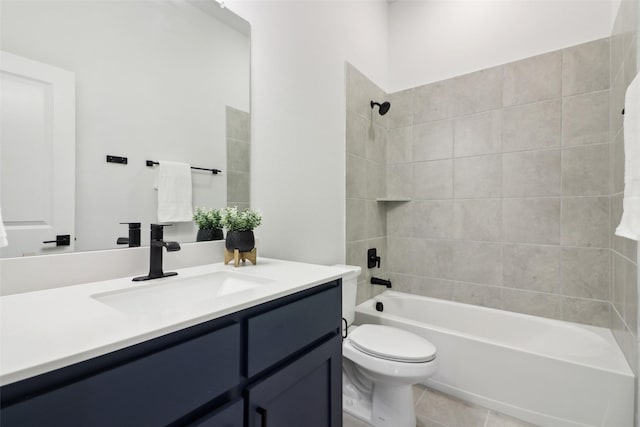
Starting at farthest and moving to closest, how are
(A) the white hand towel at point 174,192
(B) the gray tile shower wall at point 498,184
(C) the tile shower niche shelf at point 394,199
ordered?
(C) the tile shower niche shelf at point 394,199
(B) the gray tile shower wall at point 498,184
(A) the white hand towel at point 174,192

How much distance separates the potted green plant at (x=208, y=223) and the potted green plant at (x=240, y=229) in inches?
2.4

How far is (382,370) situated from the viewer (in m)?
1.40

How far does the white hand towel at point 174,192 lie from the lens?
116 centimetres

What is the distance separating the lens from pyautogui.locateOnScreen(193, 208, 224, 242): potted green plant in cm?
128

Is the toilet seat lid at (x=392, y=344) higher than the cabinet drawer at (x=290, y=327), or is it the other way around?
the cabinet drawer at (x=290, y=327)

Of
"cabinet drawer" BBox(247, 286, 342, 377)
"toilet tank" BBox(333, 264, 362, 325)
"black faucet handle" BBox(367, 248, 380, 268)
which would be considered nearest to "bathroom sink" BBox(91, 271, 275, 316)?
"cabinet drawer" BBox(247, 286, 342, 377)

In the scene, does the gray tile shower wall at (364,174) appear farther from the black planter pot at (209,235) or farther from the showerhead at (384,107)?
the black planter pot at (209,235)

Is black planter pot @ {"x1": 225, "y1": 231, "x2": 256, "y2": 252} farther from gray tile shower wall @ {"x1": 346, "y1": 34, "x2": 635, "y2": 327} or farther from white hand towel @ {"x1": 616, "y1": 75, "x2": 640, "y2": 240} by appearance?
white hand towel @ {"x1": 616, "y1": 75, "x2": 640, "y2": 240}

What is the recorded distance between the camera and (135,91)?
108 centimetres

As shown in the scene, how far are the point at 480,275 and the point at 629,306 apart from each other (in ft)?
2.81

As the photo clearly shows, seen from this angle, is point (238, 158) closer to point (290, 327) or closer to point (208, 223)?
point (208, 223)

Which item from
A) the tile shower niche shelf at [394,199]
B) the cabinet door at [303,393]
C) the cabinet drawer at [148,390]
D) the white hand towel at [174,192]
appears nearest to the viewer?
the cabinet drawer at [148,390]

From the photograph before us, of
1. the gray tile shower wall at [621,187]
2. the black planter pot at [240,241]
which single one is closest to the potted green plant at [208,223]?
the black planter pot at [240,241]

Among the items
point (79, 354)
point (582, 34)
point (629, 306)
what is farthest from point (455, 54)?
point (79, 354)
